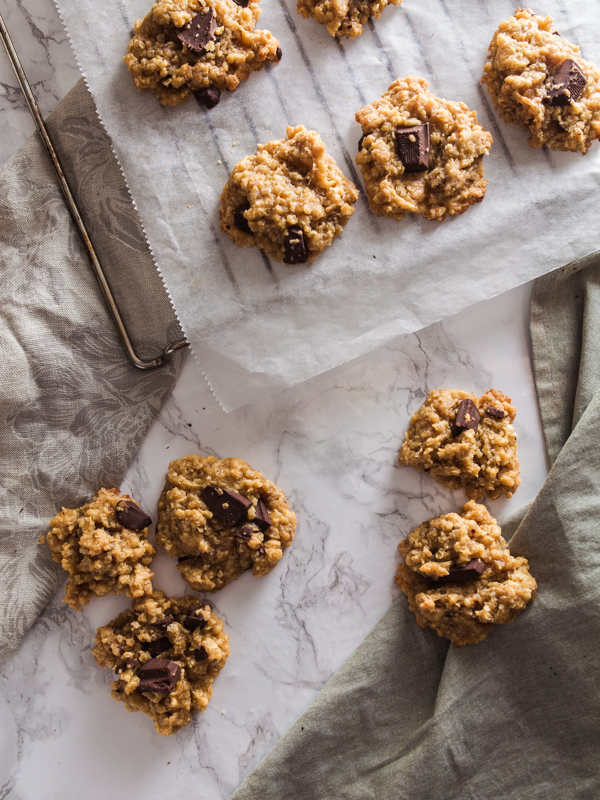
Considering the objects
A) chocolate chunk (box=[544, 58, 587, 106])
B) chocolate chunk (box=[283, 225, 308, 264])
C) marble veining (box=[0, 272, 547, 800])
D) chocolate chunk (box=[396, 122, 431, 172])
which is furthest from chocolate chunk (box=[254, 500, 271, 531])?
chocolate chunk (box=[544, 58, 587, 106])

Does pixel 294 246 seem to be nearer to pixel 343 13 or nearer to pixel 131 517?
pixel 343 13

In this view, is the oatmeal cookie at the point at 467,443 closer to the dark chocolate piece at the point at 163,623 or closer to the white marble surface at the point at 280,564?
the white marble surface at the point at 280,564

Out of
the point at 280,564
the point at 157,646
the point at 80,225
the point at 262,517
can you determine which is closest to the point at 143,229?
the point at 80,225

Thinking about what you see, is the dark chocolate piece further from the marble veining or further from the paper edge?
the paper edge

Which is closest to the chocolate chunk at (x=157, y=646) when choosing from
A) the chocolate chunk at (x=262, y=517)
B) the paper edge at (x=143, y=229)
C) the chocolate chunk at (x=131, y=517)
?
the chocolate chunk at (x=131, y=517)

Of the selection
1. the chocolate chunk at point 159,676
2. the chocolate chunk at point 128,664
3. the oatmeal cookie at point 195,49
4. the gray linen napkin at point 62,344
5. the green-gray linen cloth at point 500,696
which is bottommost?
the green-gray linen cloth at point 500,696

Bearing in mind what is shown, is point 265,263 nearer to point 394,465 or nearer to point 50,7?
point 394,465

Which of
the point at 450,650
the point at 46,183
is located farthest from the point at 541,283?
the point at 46,183
